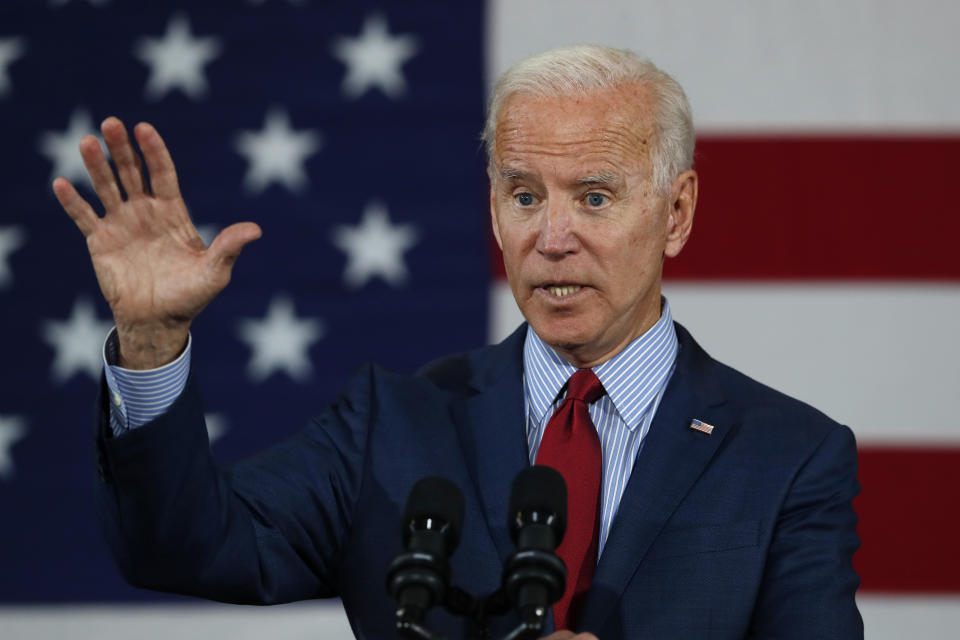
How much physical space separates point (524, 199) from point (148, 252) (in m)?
0.51

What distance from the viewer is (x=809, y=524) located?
1512mm

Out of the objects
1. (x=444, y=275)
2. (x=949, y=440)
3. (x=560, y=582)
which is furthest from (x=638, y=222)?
(x=949, y=440)

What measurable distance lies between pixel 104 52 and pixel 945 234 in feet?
6.46

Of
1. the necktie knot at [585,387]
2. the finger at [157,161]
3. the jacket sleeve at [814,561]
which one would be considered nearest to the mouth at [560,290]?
the necktie knot at [585,387]

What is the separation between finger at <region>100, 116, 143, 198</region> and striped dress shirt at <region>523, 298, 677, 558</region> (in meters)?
0.60

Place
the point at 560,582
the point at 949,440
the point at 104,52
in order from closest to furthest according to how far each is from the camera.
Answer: the point at 560,582
the point at 949,440
the point at 104,52

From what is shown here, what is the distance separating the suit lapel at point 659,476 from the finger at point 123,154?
2.24ft

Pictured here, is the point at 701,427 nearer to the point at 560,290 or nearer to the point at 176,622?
the point at 560,290

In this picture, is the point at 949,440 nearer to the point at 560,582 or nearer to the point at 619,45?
the point at 619,45

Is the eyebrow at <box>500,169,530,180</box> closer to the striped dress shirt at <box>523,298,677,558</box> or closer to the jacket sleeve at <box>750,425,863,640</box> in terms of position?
the striped dress shirt at <box>523,298,677,558</box>

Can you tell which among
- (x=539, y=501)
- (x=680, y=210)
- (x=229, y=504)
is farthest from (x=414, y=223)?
(x=539, y=501)

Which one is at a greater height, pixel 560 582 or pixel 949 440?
pixel 560 582

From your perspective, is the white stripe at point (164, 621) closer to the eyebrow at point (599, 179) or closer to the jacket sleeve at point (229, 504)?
the jacket sleeve at point (229, 504)

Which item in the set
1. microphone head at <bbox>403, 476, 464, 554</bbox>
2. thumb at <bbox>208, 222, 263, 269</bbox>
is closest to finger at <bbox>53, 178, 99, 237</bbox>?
thumb at <bbox>208, 222, 263, 269</bbox>
